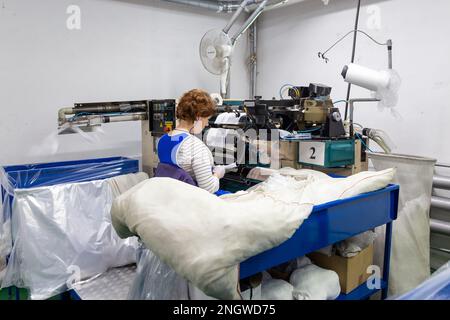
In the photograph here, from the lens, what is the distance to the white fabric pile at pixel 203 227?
3.59 ft

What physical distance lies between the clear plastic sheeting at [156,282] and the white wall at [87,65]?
6.09 ft

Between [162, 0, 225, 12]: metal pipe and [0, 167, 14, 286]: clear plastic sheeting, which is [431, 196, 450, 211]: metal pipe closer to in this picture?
[162, 0, 225, 12]: metal pipe

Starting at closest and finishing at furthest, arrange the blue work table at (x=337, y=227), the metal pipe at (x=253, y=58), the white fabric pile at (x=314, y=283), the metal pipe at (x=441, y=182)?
the blue work table at (x=337, y=227) < the white fabric pile at (x=314, y=283) < the metal pipe at (x=441, y=182) < the metal pipe at (x=253, y=58)

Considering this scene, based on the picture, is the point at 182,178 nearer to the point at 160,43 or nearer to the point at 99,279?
the point at 99,279

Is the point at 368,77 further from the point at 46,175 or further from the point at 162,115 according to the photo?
the point at 46,175

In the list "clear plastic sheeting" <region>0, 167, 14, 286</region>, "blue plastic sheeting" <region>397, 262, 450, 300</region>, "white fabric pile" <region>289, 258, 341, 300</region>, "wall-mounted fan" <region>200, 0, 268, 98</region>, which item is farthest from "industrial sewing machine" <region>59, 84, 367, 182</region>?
"blue plastic sheeting" <region>397, 262, 450, 300</region>

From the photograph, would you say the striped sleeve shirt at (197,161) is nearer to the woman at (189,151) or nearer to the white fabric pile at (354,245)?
the woman at (189,151)

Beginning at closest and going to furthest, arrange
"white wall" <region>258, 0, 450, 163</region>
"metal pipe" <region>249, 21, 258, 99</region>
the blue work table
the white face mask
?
the blue work table
the white face mask
"white wall" <region>258, 0, 450, 163</region>
"metal pipe" <region>249, 21, 258, 99</region>

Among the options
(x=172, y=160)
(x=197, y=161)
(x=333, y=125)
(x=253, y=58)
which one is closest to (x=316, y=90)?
(x=333, y=125)

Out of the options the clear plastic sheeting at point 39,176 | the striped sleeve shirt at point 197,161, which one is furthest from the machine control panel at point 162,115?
the striped sleeve shirt at point 197,161

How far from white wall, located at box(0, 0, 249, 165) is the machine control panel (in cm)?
65

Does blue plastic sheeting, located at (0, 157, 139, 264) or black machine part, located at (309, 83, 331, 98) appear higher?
black machine part, located at (309, 83, 331, 98)

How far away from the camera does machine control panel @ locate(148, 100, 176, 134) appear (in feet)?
8.95

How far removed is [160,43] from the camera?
11.5 ft
